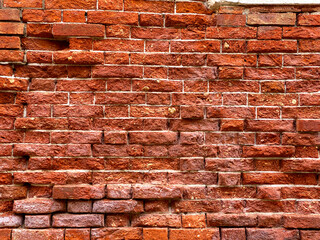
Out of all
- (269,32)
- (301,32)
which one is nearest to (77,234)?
(269,32)

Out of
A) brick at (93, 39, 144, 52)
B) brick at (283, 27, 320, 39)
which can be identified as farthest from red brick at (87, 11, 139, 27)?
brick at (283, 27, 320, 39)

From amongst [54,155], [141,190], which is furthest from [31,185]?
[141,190]

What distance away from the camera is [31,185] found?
1.79 metres

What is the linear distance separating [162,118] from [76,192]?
73 centimetres

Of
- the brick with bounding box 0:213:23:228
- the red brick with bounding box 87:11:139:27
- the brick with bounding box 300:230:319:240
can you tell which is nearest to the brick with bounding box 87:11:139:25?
the red brick with bounding box 87:11:139:27

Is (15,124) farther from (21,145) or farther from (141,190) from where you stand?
(141,190)

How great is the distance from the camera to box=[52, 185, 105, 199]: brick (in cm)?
174

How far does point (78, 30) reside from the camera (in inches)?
70.0

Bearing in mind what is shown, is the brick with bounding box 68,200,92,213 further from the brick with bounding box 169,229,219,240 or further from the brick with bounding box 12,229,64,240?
the brick with bounding box 169,229,219,240

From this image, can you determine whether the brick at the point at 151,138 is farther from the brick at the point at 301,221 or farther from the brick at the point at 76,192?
the brick at the point at 301,221

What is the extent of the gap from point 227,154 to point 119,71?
35.6 inches

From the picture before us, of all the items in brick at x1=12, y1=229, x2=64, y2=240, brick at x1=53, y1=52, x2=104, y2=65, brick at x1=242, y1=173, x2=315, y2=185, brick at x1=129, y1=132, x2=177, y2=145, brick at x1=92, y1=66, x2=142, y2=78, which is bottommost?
brick at x1=12, y1=229, x2=64, y2=240

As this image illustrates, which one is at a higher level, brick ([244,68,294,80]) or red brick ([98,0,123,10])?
red brick ([98,0,123,10])

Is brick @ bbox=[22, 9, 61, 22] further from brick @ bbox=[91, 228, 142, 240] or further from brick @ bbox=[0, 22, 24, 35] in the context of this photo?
brick @ bbox=[91, 228, 142, 240]
